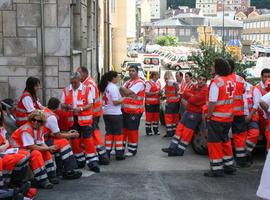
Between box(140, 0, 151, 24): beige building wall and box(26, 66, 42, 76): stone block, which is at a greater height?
box(140, 0, 151, 24): beige building wall

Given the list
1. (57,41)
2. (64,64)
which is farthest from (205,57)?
(57,41)

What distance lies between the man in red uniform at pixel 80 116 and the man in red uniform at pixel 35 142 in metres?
1.14

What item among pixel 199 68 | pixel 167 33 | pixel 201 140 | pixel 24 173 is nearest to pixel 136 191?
pixel 24 173

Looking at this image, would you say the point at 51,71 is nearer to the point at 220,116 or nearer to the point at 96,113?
the point at 96,113

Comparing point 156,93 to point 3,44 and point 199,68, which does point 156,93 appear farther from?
point 199,68

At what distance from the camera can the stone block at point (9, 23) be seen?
34.4 feet

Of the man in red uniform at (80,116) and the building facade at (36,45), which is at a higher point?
the building facade at (36,45)

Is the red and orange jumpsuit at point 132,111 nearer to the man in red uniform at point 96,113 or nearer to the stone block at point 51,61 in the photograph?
the man in red uniform at point 96,113

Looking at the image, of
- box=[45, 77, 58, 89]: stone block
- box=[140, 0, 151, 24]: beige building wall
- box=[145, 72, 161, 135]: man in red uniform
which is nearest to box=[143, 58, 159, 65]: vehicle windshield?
box=[145, 72, 161, 135]: man in red uniform

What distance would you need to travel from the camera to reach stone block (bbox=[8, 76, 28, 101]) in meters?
10.7

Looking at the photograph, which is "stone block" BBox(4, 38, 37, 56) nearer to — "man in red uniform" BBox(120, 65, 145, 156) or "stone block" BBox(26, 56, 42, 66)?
"stone block" BBox(26, 56, 42, 66)

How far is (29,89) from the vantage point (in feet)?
25.9

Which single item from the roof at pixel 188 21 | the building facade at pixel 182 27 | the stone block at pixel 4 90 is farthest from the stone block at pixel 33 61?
the roof at pixel 188 21

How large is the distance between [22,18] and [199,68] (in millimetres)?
8948
